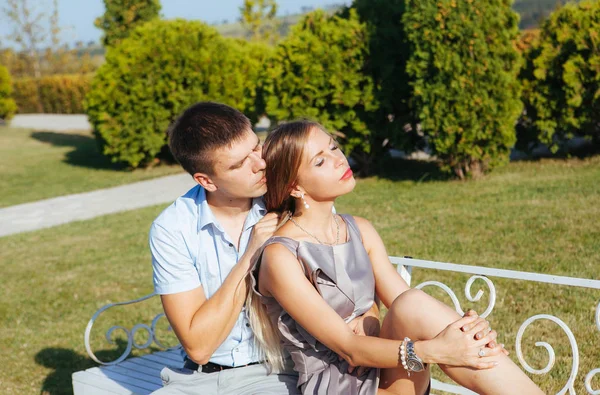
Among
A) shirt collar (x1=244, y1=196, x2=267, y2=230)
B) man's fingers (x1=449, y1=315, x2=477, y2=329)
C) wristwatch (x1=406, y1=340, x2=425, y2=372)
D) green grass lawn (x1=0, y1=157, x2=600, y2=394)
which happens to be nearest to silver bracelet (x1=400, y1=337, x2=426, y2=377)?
wristwatch (x1=406, y1=340, x2=425, y2=372)

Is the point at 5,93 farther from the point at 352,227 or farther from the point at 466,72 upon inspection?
the point at 352,227

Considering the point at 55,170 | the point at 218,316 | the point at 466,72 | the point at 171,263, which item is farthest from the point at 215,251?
the point at 55,170

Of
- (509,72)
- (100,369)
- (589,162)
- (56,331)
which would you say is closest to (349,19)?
(509,72)

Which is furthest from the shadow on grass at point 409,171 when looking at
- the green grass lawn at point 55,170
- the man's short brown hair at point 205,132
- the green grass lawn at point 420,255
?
the man's short brown hair at point 205,132

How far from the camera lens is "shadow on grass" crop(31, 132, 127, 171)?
48.8ft

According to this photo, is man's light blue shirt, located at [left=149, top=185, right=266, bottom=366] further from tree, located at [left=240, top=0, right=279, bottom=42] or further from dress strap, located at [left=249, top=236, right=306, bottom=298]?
tree, located at [left=240, top=0, right=279, bottom=42]

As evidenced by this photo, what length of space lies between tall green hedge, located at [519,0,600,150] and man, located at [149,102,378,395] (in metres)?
6.52

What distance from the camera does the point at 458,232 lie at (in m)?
6.58

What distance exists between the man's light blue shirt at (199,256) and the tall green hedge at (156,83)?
9811 mm

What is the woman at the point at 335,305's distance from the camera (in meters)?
2.32

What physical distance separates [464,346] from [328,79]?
711 centimetres

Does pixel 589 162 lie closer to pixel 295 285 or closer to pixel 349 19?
pixel 349 19

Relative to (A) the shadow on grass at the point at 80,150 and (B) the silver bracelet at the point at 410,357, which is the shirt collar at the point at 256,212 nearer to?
(B) the silver bracelet at the point at 410,357

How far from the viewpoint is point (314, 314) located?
8.24 ft
